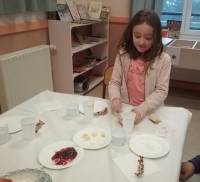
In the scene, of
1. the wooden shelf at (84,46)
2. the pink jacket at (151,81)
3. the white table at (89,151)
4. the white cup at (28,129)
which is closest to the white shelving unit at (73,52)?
the wooden shelf at (84,46)

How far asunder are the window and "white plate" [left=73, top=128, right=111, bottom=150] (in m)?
2.73

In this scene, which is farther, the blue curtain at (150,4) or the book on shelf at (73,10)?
the blue curtain at (150,4)

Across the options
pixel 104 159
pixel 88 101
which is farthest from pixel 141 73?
pixel 104 159

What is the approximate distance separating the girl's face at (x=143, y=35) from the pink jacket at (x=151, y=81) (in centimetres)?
11

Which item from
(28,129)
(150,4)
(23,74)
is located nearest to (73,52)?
(23,74)

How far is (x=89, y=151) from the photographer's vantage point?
92 cm

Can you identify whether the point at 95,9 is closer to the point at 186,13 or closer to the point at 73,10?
the point at 73,10

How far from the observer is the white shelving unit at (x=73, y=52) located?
2.63 m

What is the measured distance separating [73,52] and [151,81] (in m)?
1.49

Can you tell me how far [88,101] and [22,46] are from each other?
1.37 meters

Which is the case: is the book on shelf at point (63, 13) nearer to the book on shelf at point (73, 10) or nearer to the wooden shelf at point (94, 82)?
the book on shelf at point (73, 10)

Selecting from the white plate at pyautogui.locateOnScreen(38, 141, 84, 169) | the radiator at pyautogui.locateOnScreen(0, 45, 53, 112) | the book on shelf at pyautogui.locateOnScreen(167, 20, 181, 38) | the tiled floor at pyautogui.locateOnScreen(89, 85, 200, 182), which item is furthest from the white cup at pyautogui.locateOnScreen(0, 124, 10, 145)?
the book on shelf at pyautogui.locateOnScreen(167, 20, 181, 38)

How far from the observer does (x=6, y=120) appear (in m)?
1.15

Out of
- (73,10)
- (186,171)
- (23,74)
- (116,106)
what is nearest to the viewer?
(116,106)
